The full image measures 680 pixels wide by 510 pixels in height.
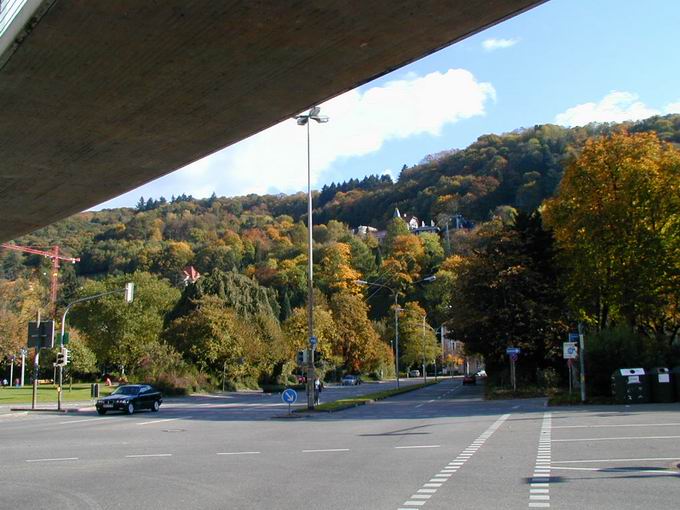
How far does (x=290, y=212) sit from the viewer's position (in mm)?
180125

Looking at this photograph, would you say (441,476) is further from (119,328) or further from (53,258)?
(53,258)

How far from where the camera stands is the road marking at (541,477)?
8577 mm

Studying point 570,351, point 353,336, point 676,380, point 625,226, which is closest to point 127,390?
point 570,351

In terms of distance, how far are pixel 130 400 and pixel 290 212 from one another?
489 ft

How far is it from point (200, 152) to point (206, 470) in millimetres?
6142

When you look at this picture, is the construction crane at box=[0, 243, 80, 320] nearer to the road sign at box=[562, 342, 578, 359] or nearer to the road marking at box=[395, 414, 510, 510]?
the road sign at box=[562, 342, 578, 359]

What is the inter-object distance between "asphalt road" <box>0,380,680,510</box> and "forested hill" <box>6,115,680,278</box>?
90.9m

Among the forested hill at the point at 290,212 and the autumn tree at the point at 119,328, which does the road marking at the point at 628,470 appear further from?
the forested hill at the point at 290,212

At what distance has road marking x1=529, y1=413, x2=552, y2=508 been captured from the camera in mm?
8577

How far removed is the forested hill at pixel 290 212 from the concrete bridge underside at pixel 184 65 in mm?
100548

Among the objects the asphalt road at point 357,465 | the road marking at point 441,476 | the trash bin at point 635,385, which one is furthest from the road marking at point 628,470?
the trash bin at point 635,385

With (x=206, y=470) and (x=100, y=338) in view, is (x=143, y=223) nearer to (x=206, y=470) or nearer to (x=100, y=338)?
(x=100, y=338)

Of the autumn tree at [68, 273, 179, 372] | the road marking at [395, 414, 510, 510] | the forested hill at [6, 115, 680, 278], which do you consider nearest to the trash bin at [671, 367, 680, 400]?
the road marking at [395, 414, 510, 510]

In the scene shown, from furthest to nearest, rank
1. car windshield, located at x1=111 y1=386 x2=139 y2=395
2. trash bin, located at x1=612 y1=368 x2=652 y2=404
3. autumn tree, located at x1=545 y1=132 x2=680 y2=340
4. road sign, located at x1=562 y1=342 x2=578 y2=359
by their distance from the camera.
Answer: autumn tree, located at x1=545 y1=132 x2=680 y2=340
car windshield, located at x1=111 y1=386 x2=139 y2=395
road sign, located at x1=562 y1=342 x2=578 y2=359
trash bin, located at x1=612 y1=368 x2=652 y2=404
